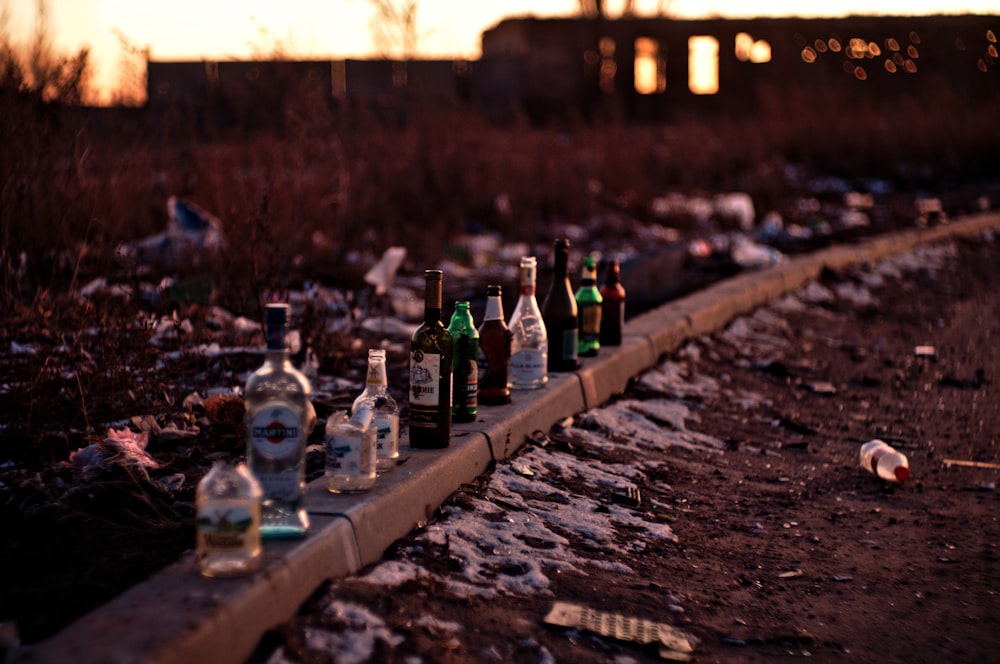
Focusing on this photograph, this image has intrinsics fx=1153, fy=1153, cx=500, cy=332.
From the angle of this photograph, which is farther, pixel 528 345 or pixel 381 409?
pixel 528 345

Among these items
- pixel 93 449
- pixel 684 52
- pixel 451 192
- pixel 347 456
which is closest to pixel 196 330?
pixel 93 449

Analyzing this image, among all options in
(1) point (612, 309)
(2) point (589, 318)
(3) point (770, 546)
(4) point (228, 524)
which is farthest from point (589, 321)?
(4) point (228, 524)

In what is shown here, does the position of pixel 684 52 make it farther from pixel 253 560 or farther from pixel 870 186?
pixel 253 560

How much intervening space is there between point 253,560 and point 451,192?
913cm

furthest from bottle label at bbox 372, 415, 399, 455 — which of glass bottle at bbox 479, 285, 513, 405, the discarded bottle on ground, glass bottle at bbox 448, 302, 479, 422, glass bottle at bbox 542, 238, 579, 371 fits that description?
the discarded bottle on ground

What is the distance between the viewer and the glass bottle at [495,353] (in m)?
4.45

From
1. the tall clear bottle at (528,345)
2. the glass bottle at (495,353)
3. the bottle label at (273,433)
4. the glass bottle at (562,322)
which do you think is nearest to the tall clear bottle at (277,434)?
the bottle label at (273,433)

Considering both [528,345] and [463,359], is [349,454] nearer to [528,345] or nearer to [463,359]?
[463,359]

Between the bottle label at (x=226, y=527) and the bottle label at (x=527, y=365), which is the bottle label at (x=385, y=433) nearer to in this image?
the bottle label at (x=226, y=527)

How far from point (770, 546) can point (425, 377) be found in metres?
1.34

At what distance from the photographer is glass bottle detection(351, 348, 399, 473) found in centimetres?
343

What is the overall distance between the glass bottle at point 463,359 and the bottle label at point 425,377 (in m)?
0.27

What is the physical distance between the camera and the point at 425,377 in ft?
12.3

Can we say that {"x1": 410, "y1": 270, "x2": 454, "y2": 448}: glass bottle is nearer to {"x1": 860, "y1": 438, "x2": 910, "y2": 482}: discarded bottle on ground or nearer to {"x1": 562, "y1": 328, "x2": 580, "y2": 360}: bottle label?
{"x1": 562, "y1": 328, "x2": 580, "y2": 360}: bottle label
